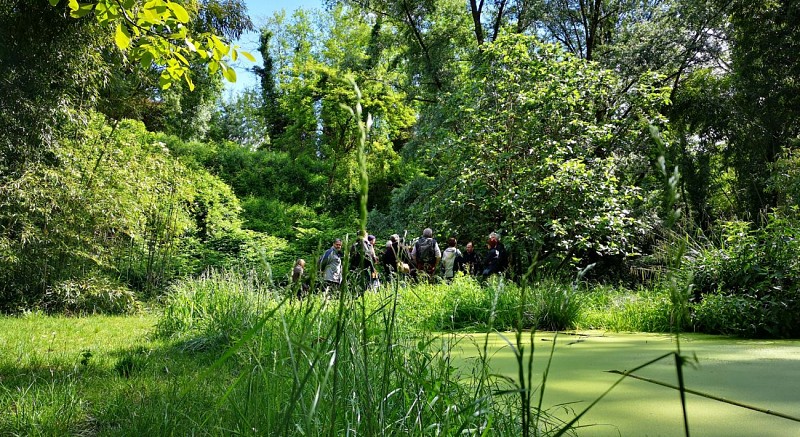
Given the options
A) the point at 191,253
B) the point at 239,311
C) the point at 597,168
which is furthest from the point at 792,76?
the point at 191,253

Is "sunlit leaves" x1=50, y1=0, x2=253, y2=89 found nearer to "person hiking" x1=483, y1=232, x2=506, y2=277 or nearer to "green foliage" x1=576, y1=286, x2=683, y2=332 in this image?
"green foliage" x1=576, y1=286, x2=683, y2=332

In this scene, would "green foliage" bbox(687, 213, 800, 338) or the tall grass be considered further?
"green foliage" bbox(687, 213, 800, 338)

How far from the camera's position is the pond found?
1943 mm

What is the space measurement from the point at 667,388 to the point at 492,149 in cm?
774

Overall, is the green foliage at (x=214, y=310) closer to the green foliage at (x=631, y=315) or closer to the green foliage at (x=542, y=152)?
the green foliage at (x=631, y=315)

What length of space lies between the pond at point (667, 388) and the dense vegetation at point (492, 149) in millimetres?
638

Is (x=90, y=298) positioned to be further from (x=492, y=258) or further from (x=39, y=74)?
(x=492, y=258)

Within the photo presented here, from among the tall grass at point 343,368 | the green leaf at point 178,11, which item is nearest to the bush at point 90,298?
the tall grass at point 343,368

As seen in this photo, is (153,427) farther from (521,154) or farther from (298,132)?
(298,132)

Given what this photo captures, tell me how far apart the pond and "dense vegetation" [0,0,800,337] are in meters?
0.64

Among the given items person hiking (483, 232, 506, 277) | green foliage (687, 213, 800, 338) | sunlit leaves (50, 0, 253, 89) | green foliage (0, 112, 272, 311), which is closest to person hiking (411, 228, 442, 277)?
person hiking (483, 232, 506, 277)

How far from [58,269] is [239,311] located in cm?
514

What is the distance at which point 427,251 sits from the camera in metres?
8.53

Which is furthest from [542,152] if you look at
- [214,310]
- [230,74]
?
[230,74]
